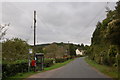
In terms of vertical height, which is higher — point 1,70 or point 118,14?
point 118,14

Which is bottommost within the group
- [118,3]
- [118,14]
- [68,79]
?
[68,79]

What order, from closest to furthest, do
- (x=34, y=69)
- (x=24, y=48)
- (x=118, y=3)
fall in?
(x=118, y=3)
(x=34, y=69)
(x=24, y=48)

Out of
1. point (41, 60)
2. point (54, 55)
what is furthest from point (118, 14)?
point (54, 55)

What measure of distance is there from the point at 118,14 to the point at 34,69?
10907 mm

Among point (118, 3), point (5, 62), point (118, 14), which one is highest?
point (118, 3)

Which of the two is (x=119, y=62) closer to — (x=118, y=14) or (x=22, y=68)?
(x=118, y=14)

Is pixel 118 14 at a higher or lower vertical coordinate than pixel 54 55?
higher

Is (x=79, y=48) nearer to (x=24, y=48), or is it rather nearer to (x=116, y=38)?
(x=24, y=48)

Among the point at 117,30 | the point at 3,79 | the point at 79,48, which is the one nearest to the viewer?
the point at 3,79

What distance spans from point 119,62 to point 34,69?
9.14 meters

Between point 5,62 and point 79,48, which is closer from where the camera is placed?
point 5,62

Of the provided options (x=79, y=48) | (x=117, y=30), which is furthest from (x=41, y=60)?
(x=79, y=48)

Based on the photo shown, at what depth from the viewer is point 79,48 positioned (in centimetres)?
18575

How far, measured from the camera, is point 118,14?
51.5 feet
